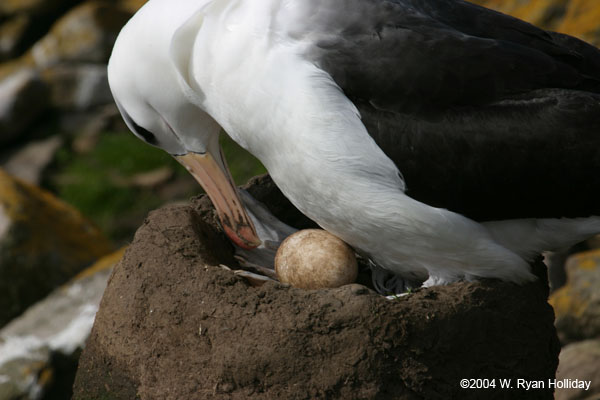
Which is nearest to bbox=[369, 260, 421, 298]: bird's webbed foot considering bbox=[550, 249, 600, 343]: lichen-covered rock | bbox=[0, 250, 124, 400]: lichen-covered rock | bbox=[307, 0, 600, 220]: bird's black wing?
bbox=[307, 0, 600, 220]: bird's black wing

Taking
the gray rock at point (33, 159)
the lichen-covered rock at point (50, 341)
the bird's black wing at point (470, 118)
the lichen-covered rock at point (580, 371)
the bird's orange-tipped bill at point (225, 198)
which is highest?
the bird's black wing at point (470, 118)

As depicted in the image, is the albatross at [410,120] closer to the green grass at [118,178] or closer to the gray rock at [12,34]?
the green grass at [118,178]

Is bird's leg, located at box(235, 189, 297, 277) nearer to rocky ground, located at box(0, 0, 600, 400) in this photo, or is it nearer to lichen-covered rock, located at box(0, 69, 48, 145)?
rocky ground, located at box(0, 0, 600, 400)

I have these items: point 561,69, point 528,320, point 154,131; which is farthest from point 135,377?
point 561,69

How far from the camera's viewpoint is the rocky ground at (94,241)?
3.47 m

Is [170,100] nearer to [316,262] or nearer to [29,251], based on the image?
[316,262]

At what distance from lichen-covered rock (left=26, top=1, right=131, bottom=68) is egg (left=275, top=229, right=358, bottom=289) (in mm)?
7279

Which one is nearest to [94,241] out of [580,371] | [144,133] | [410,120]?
[144,133]

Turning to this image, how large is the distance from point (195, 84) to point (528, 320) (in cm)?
187

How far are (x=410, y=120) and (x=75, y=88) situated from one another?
7.63 meters

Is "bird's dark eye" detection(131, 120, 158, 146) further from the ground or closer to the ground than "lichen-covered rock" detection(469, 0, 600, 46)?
closer to the ground

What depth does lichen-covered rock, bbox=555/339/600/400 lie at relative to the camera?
498 centimetres

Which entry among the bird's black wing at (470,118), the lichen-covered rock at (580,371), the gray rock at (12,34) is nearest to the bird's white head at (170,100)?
the bird's black wing at (470,118)

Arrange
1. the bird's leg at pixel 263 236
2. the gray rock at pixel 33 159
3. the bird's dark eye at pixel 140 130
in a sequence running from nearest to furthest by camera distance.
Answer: the bird's dark eye at pixel 140 130 → the bird's leg at pixel 263 236 → the gray rock at pixel 33 159
